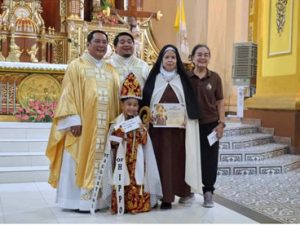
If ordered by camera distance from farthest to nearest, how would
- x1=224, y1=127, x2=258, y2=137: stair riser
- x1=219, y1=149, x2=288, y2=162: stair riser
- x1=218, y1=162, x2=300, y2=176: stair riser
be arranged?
x1=224, y1=127, x2=258, y2=137: stair riser
x1=219, y1=149, x2=288, y2=162: stair riser
x1=218, y1=162, x2=300, y2=176: stair riser

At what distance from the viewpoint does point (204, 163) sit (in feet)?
14.9

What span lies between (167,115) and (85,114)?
2.23 ft

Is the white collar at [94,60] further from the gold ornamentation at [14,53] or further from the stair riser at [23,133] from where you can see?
the gold ornamentation at [14,53]

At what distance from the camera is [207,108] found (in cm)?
448

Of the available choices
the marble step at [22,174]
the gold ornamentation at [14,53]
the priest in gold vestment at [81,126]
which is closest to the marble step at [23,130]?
the marble step at [22,174]

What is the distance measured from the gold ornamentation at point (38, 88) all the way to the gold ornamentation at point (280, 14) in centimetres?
370

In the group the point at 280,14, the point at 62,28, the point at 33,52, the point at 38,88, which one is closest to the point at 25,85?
the point at 38,88

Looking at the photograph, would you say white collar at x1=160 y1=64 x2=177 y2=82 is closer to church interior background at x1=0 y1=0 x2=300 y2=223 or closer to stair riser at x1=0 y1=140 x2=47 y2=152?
church interior background at x1=0 y1=0 x2=300 y2=223

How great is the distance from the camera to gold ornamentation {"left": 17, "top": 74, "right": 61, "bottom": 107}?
7516 millimetres

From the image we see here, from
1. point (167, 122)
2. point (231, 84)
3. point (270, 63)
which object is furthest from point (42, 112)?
point (231, 84)

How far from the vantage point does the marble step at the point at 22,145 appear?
616 centimetres

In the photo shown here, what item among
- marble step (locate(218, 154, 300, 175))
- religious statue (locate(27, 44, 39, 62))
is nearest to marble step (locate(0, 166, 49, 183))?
marble step (locate(218, 154, 300, 175))

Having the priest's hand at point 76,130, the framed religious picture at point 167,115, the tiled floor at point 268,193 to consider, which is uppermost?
the framed religious picture at point 167,115

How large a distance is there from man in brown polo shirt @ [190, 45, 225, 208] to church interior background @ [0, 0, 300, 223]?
309 millimetres
